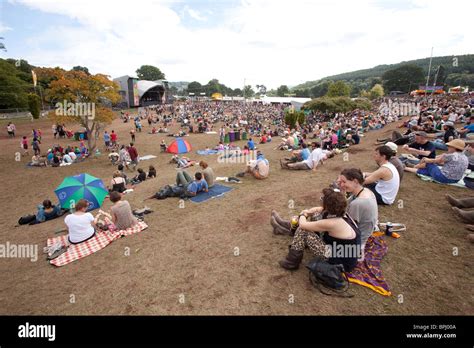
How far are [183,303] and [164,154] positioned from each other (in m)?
15.0

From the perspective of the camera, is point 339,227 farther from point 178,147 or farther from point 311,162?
point 178,147

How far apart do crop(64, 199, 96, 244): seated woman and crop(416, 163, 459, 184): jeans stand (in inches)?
364

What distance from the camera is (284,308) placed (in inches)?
125

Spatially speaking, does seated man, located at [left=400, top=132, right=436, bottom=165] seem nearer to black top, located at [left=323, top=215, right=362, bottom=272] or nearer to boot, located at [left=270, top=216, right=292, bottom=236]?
boot, located at [left=270, top=216, right=292, bottom=236]

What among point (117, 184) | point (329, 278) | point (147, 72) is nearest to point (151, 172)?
point (117, 184)

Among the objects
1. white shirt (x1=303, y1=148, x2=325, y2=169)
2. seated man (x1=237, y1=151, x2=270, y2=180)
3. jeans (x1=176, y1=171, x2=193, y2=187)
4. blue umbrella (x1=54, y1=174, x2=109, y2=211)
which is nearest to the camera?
blue umbrella (x1=54, y1=174, x2=109, y2=211)

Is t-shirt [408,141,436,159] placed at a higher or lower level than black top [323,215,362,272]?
higher

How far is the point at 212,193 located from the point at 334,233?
5570mm

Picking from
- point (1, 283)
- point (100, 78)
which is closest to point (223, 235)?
point (1, 283)

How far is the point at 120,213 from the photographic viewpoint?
18.7 feet

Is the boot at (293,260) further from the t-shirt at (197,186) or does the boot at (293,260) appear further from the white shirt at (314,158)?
the white shirt at (314,158)

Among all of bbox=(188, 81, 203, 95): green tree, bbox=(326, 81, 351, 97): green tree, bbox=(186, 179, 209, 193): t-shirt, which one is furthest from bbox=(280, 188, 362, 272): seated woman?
bbox=(188, 81, 203, 95): green tree

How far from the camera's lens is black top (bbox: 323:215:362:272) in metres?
3.23
